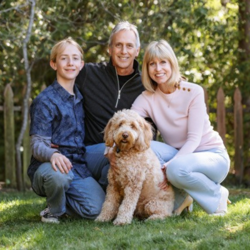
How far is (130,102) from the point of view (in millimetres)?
4953

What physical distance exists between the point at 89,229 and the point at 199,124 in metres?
1.30

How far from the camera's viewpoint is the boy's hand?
4.28 meters

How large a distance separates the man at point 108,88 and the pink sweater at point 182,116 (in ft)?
0.94

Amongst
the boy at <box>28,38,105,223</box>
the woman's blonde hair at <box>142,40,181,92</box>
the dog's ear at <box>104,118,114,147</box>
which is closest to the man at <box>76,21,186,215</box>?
the boy at <box>28,38,105,223</box>

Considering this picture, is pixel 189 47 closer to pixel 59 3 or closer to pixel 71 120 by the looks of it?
pixel 59 3

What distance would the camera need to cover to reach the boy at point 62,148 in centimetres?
432

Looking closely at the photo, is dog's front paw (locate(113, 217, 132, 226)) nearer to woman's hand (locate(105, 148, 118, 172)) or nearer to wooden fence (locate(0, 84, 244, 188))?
woman's hand (locate(105, 148, 118, 172))

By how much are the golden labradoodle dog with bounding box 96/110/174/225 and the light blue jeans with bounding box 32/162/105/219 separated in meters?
0.18

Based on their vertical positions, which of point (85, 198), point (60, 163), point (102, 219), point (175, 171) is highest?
point (60, 163)

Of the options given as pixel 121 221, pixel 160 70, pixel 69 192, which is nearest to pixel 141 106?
pixel 160 70

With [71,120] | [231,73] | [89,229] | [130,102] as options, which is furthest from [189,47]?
[89,229]

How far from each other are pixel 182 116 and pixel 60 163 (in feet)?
3.74

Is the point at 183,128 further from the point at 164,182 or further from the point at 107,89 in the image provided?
the point at 107,89

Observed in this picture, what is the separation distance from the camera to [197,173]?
14.3ft
